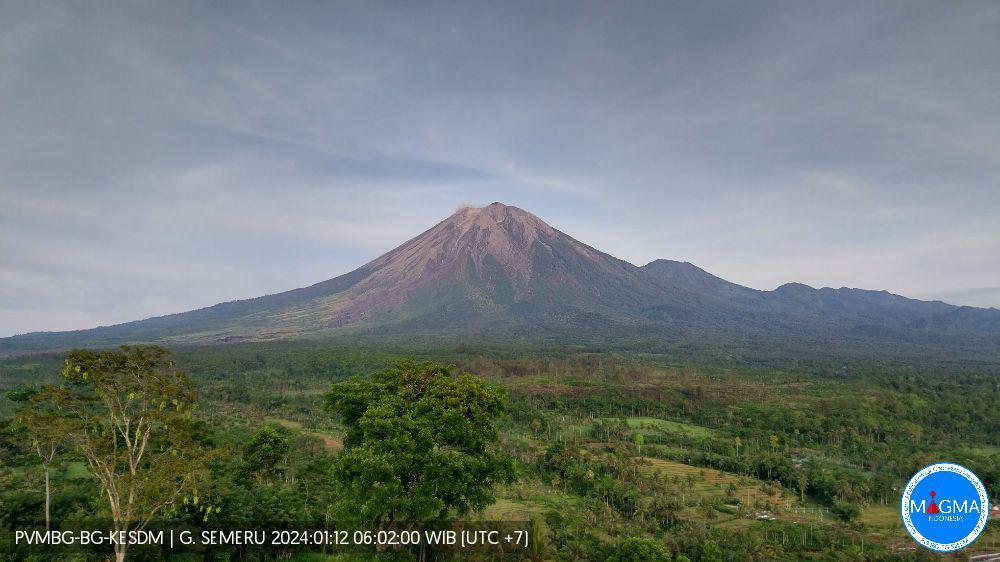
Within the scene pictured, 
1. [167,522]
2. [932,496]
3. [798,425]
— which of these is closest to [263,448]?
[167,522]

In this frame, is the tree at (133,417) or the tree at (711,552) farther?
the tree at (711,552)

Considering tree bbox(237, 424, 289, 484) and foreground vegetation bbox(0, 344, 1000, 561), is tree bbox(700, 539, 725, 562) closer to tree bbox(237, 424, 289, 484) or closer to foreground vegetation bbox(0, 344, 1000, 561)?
foreground vegetation bbox(0, 344, 1000, 561)

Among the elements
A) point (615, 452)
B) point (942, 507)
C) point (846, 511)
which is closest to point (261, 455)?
point (942, 507)

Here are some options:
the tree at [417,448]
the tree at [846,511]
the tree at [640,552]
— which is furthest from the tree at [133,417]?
the tree at [846,511]

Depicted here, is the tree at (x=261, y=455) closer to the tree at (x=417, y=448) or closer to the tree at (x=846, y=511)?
the tree at (x=417, y=448)

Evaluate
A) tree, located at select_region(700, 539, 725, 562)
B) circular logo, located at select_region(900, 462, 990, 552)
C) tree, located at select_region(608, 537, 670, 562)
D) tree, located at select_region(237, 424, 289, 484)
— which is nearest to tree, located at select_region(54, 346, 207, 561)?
tree, located at select_region(237, 424, 289, 484)

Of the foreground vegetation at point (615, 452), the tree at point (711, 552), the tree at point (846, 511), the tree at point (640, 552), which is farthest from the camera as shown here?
the tree at point (846, 511)
